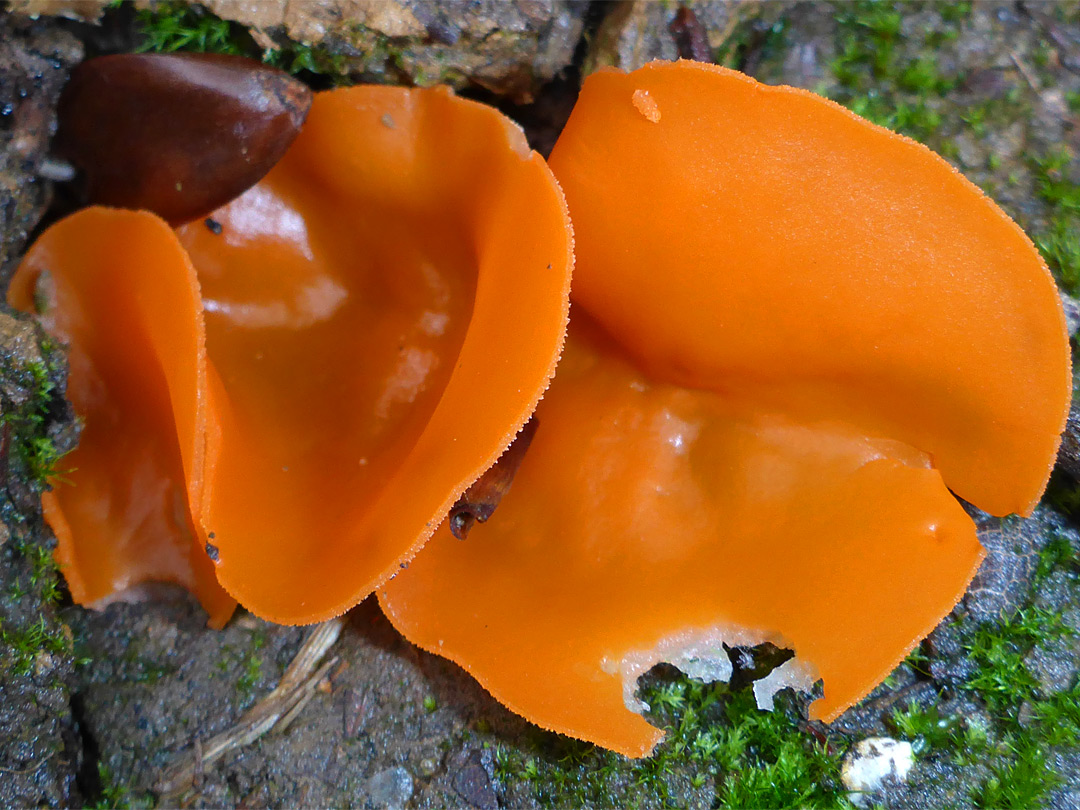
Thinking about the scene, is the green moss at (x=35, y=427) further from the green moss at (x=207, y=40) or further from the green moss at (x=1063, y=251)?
the green moss at (x=1063, y=251)

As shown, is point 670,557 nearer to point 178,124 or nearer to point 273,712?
point 273,712

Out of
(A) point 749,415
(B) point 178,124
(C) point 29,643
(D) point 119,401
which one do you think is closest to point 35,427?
(D) point 119,401

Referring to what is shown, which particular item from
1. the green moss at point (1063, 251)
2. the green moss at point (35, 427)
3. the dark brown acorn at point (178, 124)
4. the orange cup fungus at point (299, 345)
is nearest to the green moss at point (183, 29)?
the dark brown acorn at point (178, 124)

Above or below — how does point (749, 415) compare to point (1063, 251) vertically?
below

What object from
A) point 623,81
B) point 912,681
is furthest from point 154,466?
point 912,681

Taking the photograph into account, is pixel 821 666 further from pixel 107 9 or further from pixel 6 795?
pixel 107 9

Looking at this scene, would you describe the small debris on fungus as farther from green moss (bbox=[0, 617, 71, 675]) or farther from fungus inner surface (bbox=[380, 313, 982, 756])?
green moss (bbox=[0, 617, 71, 675])

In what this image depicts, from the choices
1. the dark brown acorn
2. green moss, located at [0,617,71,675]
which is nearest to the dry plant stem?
green moss, located at [0,617,71,675]
